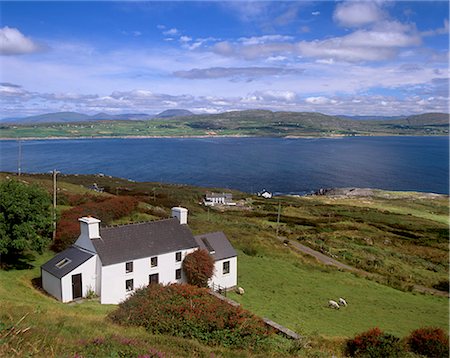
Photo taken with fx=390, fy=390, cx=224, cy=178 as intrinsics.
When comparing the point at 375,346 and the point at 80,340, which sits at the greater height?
the point at 80,340

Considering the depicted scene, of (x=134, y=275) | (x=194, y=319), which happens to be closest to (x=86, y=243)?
(x=134, y=275)

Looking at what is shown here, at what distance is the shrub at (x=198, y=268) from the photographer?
1179 inches

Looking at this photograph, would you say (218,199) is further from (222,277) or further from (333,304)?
(333,304)

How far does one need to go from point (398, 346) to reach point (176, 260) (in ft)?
55.1

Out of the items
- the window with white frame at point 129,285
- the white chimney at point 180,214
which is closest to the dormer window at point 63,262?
the window with white frame at point 129,285

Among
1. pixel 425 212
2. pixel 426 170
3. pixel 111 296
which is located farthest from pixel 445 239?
pixel 426 170

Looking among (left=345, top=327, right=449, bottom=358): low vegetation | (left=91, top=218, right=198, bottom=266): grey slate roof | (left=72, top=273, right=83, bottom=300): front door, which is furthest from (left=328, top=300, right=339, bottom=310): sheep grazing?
(left=72, top=273, right=83, bottom=300): front door

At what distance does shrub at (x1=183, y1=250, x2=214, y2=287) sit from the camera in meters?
29.9

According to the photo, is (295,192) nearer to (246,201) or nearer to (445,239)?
(246,201)

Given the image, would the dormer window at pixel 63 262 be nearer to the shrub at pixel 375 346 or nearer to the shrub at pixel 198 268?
the shrub at pixel 198 268

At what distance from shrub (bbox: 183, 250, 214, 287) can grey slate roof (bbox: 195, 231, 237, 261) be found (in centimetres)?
132

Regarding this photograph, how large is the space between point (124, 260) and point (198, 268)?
5.76 metres

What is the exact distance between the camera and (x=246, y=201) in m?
101

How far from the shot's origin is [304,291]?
33.1 m
